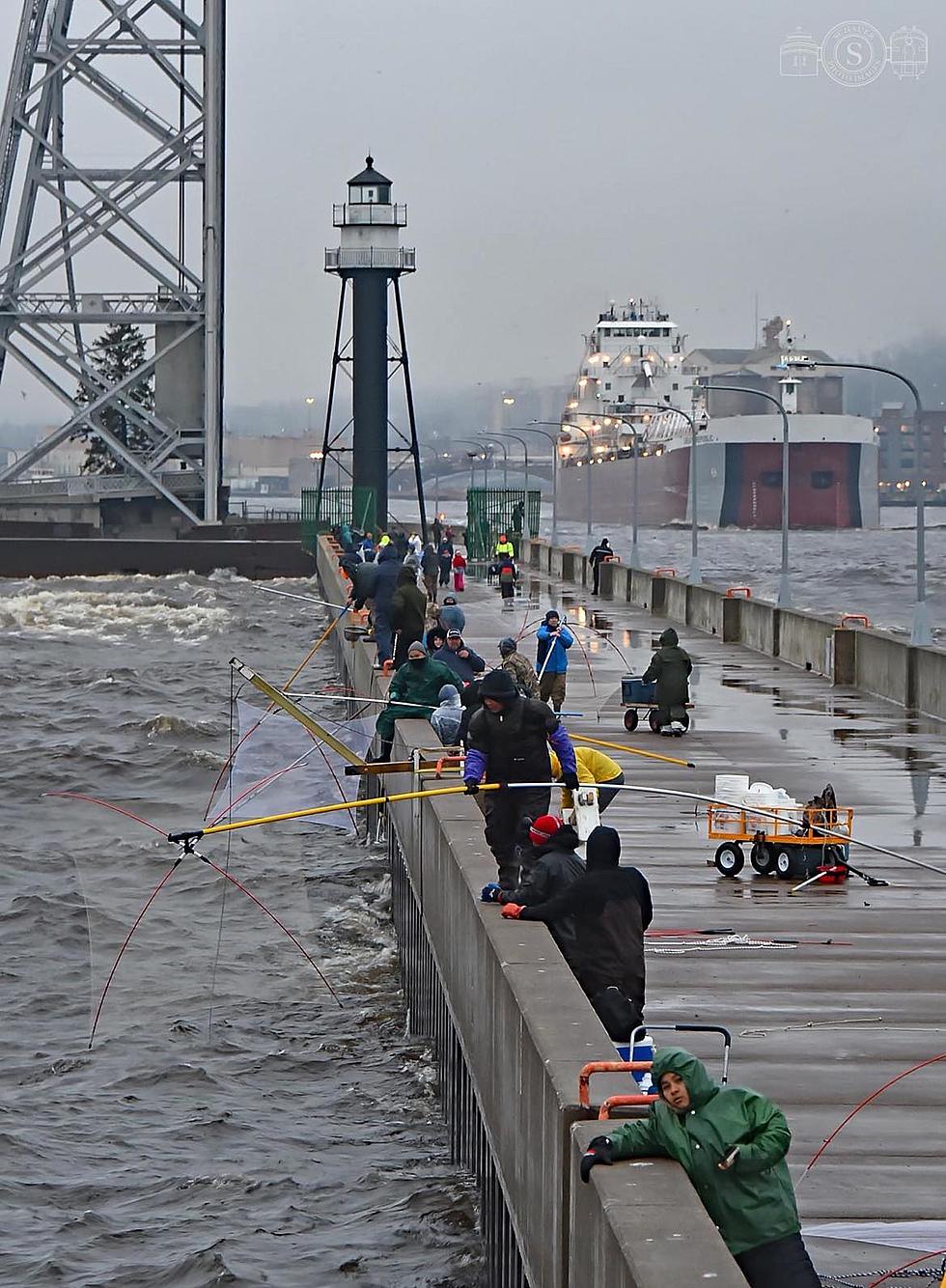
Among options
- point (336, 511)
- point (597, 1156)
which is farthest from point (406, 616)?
point (336, 511)

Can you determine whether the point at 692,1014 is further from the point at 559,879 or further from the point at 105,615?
the point at 105,615

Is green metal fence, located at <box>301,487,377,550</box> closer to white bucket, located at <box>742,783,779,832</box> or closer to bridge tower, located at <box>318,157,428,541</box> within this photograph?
bridge tower, located at <box>318,157,428,541</box>

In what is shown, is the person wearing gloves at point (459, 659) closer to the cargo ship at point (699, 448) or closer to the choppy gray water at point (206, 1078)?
the choppy gray water at point (206, 1078)

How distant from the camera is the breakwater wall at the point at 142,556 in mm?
76625

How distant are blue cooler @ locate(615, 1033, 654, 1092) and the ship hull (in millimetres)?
112560

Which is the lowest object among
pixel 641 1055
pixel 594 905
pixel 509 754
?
pixel 641 1055

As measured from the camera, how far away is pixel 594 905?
936 centimetres

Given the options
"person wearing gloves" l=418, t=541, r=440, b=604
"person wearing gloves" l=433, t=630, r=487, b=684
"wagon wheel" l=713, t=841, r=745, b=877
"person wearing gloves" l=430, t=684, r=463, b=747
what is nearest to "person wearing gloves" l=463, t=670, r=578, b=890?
"person wearing gloves" l=430, t=684, r=463, b=747

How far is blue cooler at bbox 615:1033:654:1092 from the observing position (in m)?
8.05

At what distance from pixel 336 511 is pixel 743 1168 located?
7043 centimetres

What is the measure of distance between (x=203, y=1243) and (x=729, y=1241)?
5.91m

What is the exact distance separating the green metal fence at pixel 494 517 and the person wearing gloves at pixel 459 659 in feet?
160

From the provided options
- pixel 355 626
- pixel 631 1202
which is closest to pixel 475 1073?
pixel 631 1202

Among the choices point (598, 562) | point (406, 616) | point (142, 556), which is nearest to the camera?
point (406, 616)
